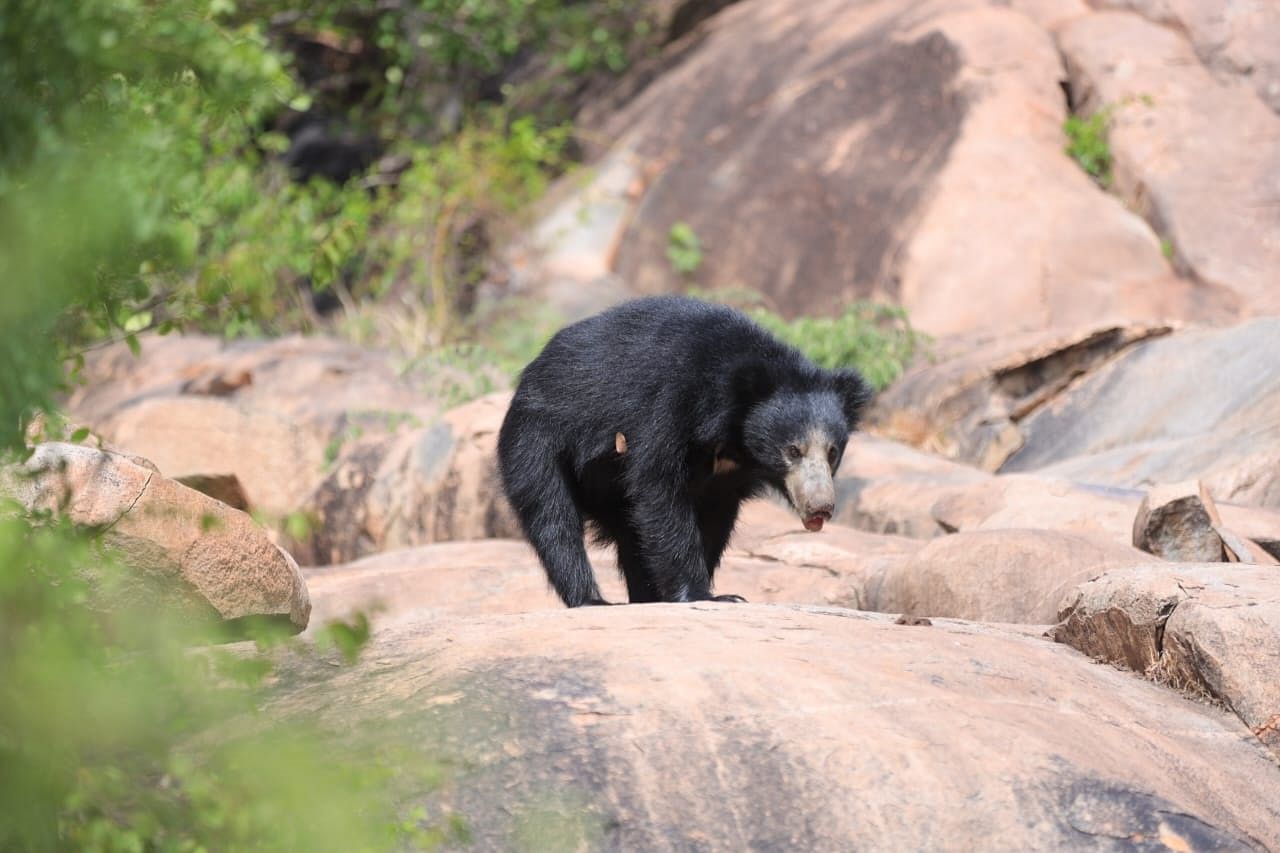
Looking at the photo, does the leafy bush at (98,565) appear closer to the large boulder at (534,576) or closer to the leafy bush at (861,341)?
the large boulder at (534,576)

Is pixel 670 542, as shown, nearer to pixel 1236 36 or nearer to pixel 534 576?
pixel 534 576

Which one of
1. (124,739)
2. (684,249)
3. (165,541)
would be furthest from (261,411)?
(124,739)

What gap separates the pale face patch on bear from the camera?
4590 mm

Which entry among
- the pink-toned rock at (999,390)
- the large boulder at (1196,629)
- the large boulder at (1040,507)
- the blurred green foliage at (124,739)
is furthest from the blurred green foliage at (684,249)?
the blurred green foliage at (124,739)

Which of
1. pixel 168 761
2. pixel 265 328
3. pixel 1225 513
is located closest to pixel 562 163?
pixel 265 328

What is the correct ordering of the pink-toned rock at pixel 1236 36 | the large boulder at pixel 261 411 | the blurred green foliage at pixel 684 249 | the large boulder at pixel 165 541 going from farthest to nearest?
the blurred green foliage at pixel 684 249
the pink-toned rock at pixel 1236 36
the large boulder at pixel 261 411
the large boulder at pixel 165 541

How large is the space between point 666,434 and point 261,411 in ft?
18.1

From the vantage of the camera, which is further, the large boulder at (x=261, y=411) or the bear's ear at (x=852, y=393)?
the large boulder at (x=261, y=411)

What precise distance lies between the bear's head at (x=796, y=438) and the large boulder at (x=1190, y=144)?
21.1 ft

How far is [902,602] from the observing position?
5090mm

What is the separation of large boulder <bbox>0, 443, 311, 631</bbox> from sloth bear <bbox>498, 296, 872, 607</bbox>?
132 cm

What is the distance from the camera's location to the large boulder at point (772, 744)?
2.72m

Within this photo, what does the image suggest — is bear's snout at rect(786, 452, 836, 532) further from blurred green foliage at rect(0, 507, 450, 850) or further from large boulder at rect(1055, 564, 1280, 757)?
blurred green foliage at rect(0, 507, 450, 850)

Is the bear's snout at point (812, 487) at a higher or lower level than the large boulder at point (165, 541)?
lower
